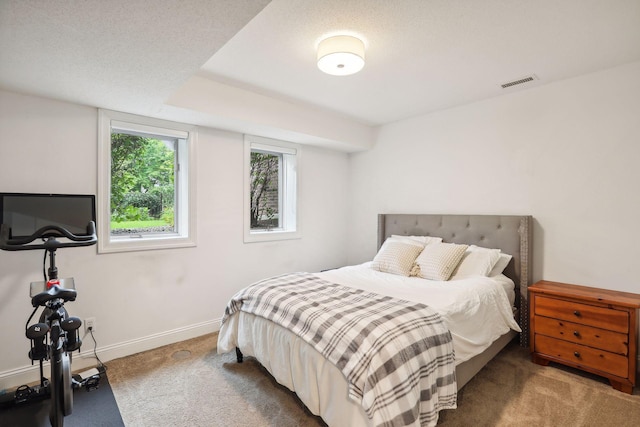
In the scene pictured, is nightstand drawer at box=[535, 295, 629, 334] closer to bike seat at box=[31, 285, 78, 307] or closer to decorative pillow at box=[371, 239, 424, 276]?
decorative pillow at box=[371, 239, 424, 276]

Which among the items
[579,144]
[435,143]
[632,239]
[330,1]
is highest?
[330,1]

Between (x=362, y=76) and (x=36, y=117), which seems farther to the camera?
(x=362, y=76)

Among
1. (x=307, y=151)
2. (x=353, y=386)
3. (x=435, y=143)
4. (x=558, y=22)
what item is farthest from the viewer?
(x=307, y=151)

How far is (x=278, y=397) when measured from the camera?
6.87 feet

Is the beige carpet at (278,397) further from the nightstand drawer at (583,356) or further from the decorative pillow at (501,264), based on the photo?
the decorative pillow at (501,264)

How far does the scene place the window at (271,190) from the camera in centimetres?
369

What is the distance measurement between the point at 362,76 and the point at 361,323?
208 centimetres

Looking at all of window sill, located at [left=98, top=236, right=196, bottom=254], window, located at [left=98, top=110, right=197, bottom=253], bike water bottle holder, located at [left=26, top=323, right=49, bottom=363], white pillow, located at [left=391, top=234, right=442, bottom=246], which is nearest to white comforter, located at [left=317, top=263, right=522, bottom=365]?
white pillow, located at [left=391, top=234, right=442, bottom=246]

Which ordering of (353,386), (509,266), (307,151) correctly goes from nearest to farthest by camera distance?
1. (353,386)
2. (509,266)
3. (307,151)

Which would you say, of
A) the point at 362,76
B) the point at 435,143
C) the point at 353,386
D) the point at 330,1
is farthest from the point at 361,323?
the point at 435,143

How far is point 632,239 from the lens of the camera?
2432mm

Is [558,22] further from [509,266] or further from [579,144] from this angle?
[509,266]

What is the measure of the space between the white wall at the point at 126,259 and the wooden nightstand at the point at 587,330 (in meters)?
2.61

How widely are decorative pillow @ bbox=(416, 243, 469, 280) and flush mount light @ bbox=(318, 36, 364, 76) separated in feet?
6.20
